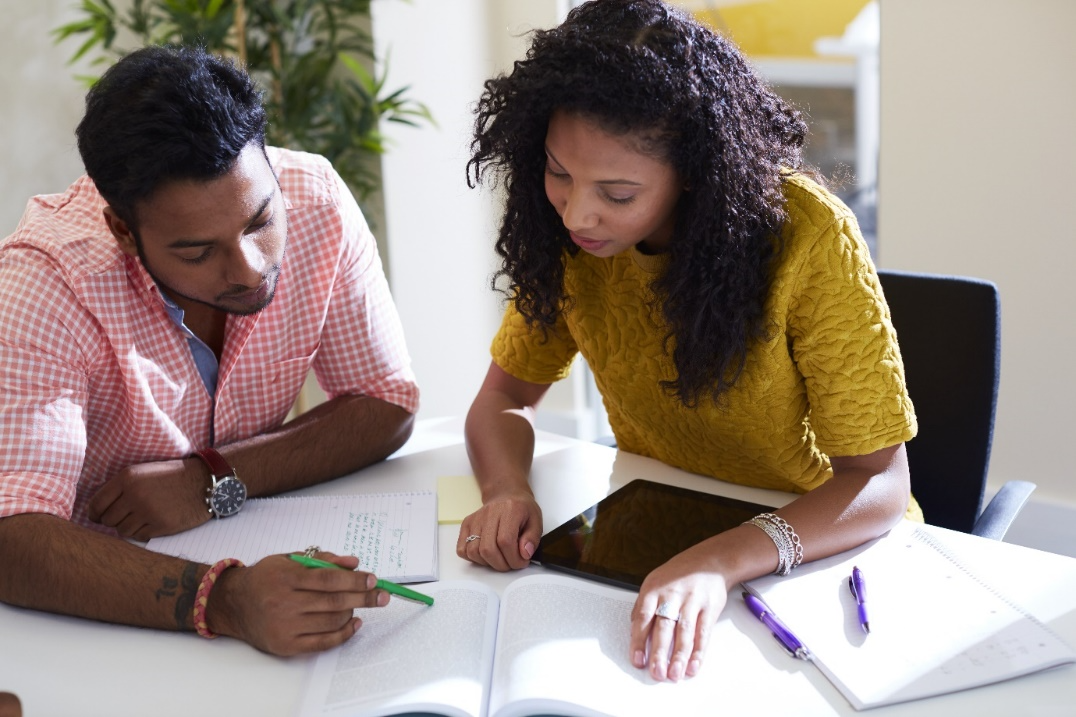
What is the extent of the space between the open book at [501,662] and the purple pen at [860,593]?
0.18m

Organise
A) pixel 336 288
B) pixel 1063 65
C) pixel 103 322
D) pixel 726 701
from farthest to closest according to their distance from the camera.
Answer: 1. pixel 1063 65
2. pixel 336 288
3. pixel 103 322
4. pixel 726 701

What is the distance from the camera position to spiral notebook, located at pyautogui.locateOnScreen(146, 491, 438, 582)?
1251mm

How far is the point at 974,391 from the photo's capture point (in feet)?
4.98

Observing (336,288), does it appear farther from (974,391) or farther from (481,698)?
(974,391)

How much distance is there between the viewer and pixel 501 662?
0.98 metres

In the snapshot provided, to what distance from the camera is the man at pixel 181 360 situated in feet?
3.74

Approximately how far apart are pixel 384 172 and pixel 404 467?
181 centimetres

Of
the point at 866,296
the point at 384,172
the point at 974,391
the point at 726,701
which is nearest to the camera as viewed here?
the point at 726,701

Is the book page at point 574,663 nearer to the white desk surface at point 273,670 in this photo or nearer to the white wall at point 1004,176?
the white desk surface at point 273,670

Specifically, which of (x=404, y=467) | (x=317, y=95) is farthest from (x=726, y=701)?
(x=317, y=95)

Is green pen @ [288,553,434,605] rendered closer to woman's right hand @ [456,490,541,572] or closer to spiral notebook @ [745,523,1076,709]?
woman's right hand @ [456,490,541,572]

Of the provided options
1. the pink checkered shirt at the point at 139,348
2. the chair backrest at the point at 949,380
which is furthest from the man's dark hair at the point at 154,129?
the chair backrest at the point at 949,380

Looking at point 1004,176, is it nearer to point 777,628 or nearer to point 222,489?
point 777,628

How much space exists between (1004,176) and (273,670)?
2.00m
